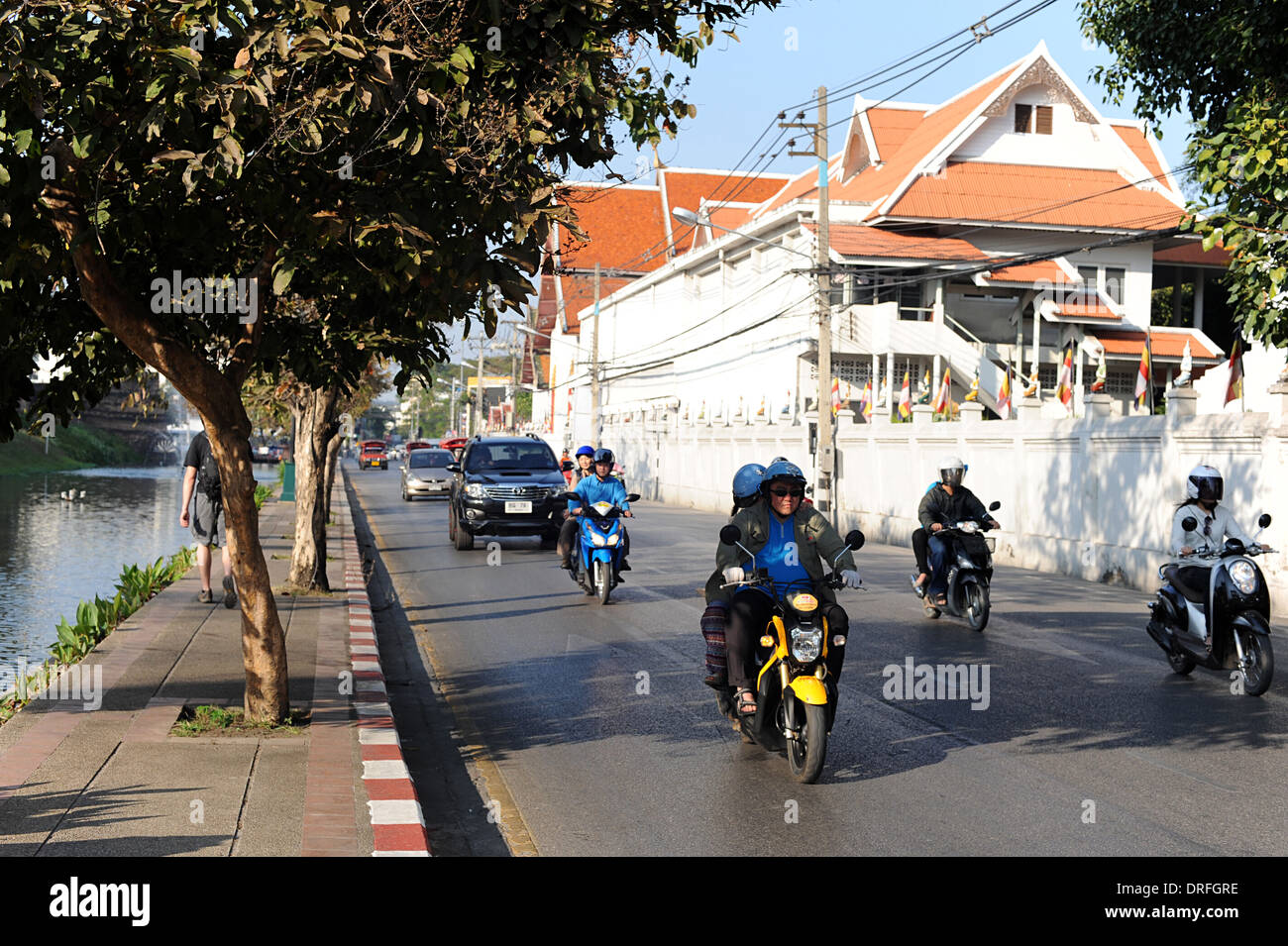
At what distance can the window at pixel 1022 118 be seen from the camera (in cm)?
4534

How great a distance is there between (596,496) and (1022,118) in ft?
113

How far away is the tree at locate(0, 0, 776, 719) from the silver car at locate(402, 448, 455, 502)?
1320 inches

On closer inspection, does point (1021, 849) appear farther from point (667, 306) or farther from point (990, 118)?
point (667, 306)

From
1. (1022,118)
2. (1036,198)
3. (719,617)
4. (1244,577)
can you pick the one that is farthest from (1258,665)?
(1022,118)

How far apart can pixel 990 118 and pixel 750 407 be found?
12151mm

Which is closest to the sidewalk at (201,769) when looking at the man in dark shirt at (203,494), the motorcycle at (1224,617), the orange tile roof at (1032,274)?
the man in dark shirt at (203,494)

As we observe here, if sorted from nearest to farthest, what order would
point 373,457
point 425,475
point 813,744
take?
point 813,744, point 425,475, point 373,457

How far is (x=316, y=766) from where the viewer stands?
686cm

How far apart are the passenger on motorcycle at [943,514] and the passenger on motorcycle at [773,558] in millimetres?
6268

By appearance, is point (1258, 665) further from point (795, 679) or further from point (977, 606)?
point (795, 679)

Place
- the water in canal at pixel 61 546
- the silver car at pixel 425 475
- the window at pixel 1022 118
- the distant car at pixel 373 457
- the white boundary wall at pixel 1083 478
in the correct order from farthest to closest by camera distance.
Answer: the distant car at pixel 373 457 → the window at pixel 1022 118 → the silver car at pixel 425 475 → the white boundary wall at pixel 1083 478 → the water in canal at pixel 61 546

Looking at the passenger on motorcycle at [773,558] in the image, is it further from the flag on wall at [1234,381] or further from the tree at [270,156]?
the flag on wall at [1234,381]

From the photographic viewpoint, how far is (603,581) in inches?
613

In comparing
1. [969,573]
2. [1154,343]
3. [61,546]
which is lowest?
[61,546]
